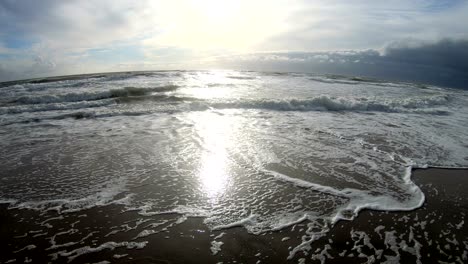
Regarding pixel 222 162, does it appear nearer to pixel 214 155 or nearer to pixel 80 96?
pixel 214 155

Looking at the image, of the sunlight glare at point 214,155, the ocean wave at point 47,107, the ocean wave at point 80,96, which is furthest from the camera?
the ocean wave at point 80,96

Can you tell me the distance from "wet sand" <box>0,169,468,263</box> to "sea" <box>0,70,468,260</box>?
0.37ft

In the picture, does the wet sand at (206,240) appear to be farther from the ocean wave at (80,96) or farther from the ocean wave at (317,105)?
the ocean wave at (80,96)

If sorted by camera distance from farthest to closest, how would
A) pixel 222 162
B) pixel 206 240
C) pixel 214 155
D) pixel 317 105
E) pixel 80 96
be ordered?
pixel 80 96 → pixel 317 105 → pixel 214 155 → pixel 222 162 → pixel 206 240

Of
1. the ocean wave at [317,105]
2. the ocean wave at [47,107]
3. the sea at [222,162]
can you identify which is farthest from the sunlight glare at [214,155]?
the ocean wave at [47,107]

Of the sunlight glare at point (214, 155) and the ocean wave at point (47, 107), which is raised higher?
the ocean wave at point (47, 107)

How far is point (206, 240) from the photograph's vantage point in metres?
4.18

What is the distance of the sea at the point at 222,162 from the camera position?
5117mm

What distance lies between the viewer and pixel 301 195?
18.5 feet

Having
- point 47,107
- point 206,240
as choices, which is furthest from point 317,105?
point 47,107

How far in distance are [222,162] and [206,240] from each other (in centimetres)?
325

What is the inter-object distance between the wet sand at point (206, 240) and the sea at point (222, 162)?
0.37ft

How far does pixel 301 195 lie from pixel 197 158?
9.69 ft

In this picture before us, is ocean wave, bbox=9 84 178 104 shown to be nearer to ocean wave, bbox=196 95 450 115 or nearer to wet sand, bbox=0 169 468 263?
ocean wave, bbox=196 95 450 115
